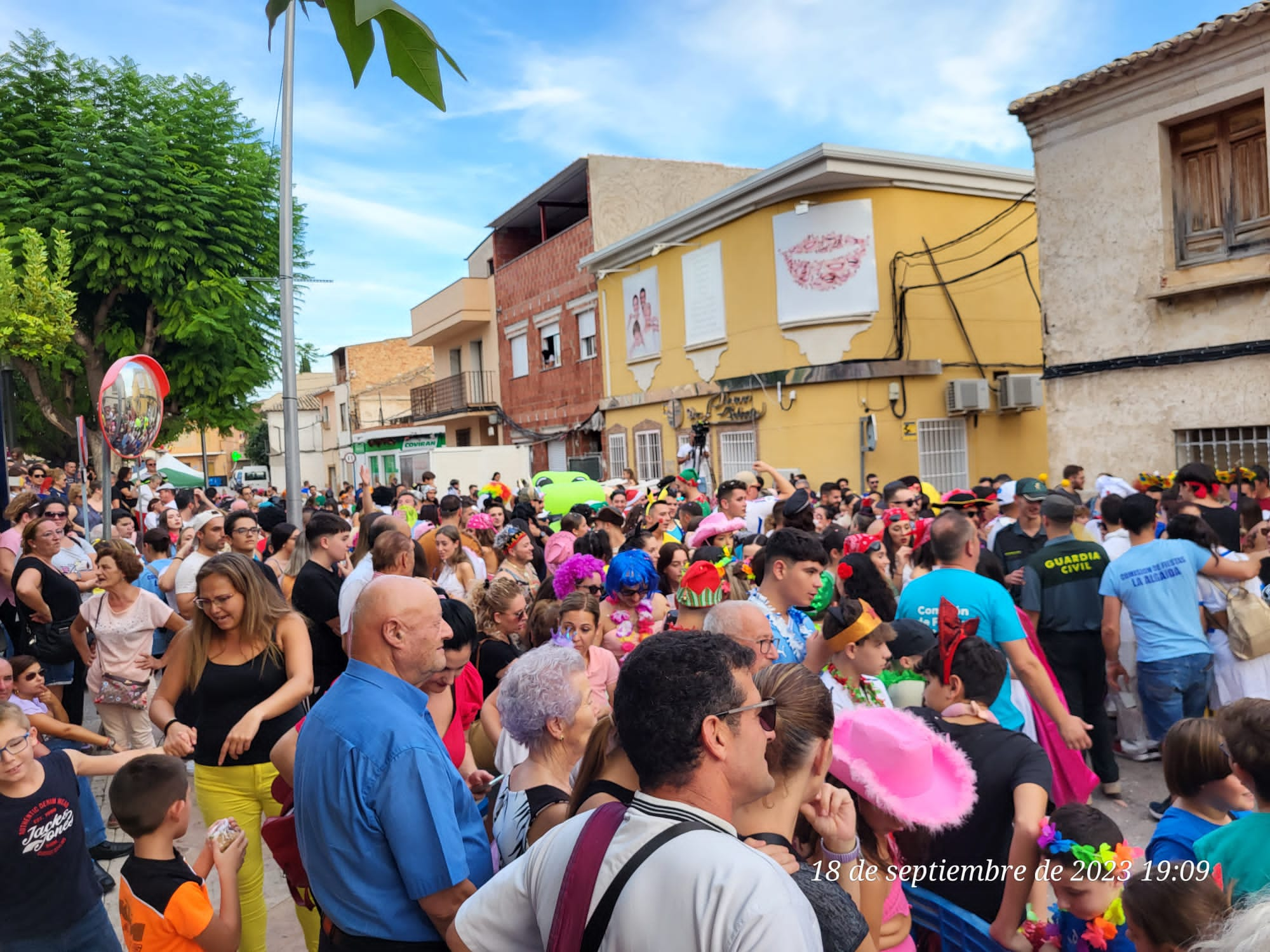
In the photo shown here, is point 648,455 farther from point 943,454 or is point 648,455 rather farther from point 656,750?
point 656,750

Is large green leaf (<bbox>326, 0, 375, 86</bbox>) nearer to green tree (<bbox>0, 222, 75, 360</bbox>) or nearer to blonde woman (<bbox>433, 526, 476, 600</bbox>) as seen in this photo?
blonde woman (<bbox>433, 526, 476, 600</bbox>)

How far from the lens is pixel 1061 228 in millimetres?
12500

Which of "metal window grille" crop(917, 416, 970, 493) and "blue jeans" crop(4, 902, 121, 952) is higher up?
"metal window grille" crop(917, 416, 970, 493)

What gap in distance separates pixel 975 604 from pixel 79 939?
3880mm

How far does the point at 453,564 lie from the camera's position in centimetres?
695

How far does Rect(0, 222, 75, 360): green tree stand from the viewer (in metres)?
10.7

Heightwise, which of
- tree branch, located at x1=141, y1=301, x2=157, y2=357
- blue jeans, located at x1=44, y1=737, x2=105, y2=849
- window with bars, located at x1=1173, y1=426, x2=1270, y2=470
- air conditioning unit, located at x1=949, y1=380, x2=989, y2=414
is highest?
tree branch, located at x1=141, y1=301, x2=157, y2=357

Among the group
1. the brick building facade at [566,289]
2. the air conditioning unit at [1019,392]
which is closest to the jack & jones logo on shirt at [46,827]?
A: the air conditioning unit at [1019,392]

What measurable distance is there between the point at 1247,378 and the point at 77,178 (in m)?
18.6

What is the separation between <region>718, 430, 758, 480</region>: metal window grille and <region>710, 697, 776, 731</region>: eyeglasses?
15879 millimetres

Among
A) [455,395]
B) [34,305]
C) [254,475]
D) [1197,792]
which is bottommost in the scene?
[1197,792]

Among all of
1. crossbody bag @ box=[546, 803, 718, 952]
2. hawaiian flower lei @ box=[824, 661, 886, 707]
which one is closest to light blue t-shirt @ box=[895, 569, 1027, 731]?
hawaiian flower lei @ box=[824, 661, 886, 707]

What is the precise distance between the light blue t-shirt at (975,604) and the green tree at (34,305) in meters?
10.9

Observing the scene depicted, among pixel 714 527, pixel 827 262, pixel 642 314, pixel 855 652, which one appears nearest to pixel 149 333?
pixel 642 314
